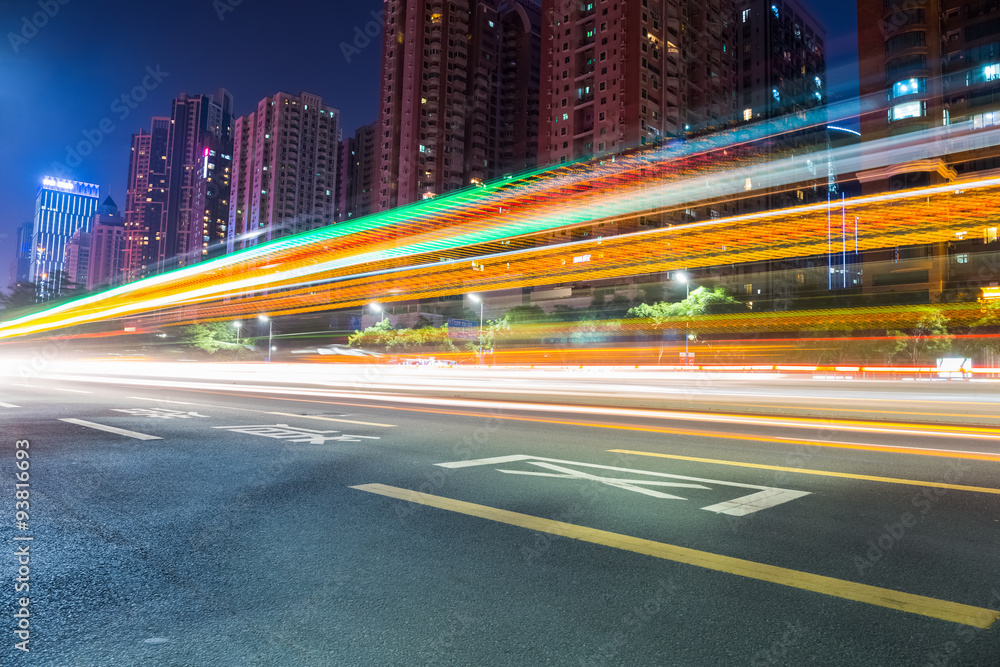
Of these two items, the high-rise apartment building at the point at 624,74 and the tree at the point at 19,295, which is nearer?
the tree at the point at 19,295

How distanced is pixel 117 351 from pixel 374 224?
60.2 ft

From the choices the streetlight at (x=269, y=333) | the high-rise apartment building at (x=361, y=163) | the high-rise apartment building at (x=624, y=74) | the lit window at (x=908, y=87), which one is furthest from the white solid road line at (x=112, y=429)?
the high-rise apartment building at (x=361, y=163)

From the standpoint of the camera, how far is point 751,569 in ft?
11.4

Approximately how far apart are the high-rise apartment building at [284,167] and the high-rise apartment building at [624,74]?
76999 mm

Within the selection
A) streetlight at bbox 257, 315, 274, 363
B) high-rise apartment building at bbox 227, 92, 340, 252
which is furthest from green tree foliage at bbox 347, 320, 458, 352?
high-rise apartment building at bbox 227, 92, 340, 252

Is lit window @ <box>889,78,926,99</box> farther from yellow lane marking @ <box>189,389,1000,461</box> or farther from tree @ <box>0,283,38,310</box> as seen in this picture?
tree @ <box>0,283,38,310</box>

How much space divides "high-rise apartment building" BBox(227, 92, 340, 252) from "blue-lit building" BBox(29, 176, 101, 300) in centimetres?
6125

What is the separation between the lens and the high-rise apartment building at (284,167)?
151 meters

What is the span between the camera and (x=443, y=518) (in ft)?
14.9

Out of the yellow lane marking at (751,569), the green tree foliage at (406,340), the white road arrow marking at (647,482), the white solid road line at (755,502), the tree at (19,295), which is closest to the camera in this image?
the yellow lane marking at (751,569)

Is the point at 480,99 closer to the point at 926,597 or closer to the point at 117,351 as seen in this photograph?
the point at 117,351

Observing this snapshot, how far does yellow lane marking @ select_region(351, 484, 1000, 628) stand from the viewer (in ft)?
9.50

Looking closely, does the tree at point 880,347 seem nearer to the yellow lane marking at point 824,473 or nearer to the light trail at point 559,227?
the light trail at point 559,227

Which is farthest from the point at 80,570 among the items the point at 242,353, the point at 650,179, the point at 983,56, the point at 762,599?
the point at 983,56
